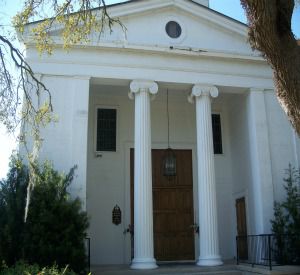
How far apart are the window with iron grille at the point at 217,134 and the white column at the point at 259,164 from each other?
214cm

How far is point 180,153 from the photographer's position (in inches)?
653

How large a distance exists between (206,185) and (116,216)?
11.9 feet

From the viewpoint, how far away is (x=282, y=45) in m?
6.65

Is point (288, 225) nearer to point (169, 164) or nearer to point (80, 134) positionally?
point (169, 164)

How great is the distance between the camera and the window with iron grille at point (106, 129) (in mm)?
16047

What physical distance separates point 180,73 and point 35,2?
677 centimetres

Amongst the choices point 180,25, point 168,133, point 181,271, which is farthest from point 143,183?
point 180,25

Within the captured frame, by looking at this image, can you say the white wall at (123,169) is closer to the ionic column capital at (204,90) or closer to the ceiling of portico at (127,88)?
the ceiling of portico at (127,88)

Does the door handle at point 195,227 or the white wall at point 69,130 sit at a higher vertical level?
the white wall at point 69,130

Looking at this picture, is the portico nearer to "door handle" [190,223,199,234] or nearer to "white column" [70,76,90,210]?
"white column" [70,76,90,210]

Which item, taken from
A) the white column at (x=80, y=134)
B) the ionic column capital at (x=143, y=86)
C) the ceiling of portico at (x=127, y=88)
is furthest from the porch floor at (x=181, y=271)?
the ceiling of portico at (x=127, y=88)

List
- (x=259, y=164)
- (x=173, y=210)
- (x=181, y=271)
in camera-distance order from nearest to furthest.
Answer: (x=181, y=271) → (x=259, y=164) → (x=173, y=210)

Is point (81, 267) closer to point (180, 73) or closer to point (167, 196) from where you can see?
point (167, 196)

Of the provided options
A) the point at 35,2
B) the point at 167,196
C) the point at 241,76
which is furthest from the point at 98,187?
the point at 35,2
